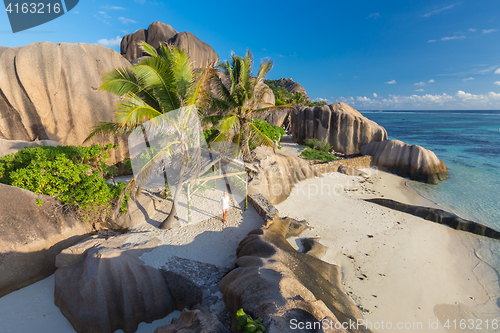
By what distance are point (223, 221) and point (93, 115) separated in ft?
33.6

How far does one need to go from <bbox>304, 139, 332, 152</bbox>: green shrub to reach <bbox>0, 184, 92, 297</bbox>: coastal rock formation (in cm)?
2105

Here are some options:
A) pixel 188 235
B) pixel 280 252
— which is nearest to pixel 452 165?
pixel 280 252

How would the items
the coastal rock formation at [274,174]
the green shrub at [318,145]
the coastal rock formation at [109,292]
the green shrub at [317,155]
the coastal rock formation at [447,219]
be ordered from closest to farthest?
the coastal rock formation at [109,292], the coastal rock formation at [447,219], the coastal rock formation at [274,174], the green shrub at [317,155], the green shrub at [318,145]

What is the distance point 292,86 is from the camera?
68.9 meters

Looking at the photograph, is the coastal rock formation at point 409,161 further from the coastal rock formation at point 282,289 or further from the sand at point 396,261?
the coastal rock formation at point 282,289

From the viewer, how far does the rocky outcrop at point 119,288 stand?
516 cm

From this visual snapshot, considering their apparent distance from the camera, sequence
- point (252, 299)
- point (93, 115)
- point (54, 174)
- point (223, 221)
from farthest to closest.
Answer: point (93, 115) < point (223, 221) < point (54, 174) < point (252, 299)

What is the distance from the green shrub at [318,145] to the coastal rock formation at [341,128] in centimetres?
134

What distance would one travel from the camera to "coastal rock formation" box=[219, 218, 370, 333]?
11.3 ft

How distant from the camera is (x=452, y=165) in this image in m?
23.8

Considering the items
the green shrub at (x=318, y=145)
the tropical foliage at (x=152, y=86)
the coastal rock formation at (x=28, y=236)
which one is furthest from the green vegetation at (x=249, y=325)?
the green shrub at (x=318, y=145)

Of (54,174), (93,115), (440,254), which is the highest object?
(93,115)

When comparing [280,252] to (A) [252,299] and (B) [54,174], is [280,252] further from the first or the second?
(B) [54,174]

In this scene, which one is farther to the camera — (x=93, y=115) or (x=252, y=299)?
(x=93, y=115)
